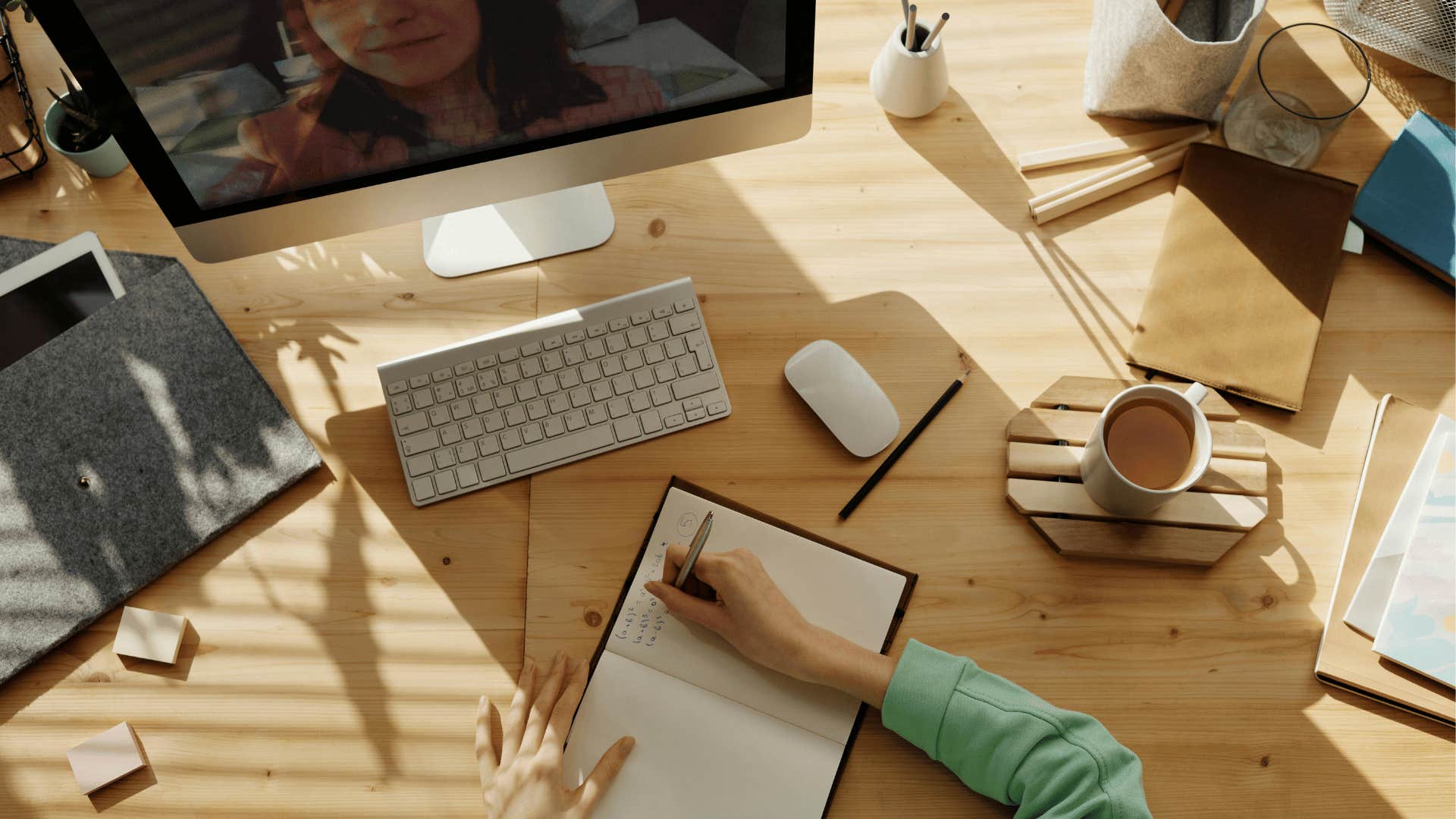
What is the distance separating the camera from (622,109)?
2.43ft

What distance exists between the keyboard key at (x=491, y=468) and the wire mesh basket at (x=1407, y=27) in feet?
3.32

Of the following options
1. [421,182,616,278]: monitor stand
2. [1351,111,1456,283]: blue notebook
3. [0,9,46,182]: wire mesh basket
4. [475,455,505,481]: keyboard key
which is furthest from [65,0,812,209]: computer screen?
[1351,111,1456,283]: blue notebook

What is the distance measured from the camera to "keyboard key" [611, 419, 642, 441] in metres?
0.81

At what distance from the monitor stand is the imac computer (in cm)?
10

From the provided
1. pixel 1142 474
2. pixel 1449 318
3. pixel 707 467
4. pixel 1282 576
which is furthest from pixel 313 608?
pixel 1449 318

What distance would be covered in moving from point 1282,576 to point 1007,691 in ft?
0.91

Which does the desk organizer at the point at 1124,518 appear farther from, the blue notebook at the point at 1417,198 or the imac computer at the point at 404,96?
the imac computer at the point at 404,96

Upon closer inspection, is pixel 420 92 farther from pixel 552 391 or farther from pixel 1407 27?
pixel 1407 27

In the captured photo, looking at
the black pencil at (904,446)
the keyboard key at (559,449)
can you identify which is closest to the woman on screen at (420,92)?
the keyboard key at (559,449)

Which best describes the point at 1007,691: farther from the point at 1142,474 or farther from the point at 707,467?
the point at 707,467

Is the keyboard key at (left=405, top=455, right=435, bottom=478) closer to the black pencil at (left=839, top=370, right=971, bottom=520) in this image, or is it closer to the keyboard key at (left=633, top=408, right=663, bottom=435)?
the keyboard key at (left=633, top=408, right=663, bottom=435)

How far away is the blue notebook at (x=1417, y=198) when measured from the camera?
852 mm

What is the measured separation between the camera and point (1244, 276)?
2.79ft

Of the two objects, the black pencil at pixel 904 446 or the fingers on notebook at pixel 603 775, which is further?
the black pencil at pixel 904 446
